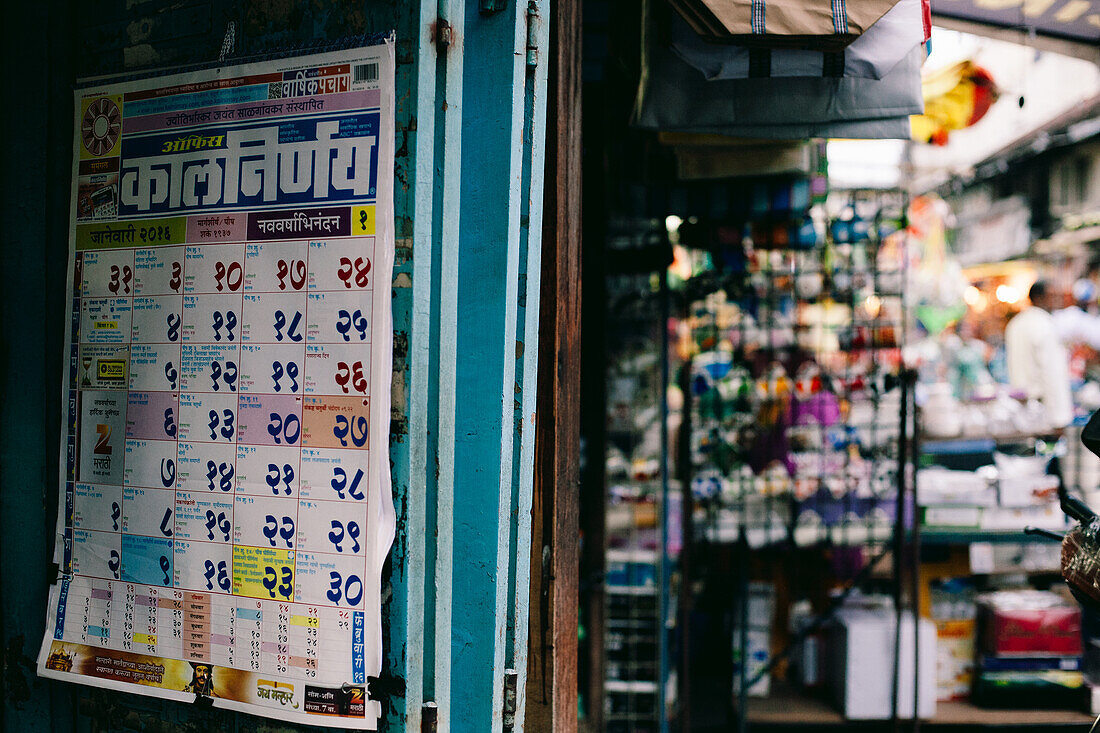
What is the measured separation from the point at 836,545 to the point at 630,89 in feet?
8.64

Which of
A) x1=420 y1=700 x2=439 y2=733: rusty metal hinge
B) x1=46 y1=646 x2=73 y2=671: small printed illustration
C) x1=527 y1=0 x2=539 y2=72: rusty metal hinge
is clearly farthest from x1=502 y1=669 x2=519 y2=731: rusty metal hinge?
x1=527 y1=0 x2=539 y2=72: rusty metal hinge

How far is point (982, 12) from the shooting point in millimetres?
3113

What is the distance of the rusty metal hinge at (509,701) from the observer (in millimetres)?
1593

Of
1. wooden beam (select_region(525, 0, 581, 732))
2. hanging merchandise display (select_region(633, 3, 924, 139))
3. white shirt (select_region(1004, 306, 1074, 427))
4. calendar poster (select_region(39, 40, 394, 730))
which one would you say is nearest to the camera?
calendar poster (select_region(39, 40, 394, 730))

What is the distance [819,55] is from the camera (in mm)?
2262

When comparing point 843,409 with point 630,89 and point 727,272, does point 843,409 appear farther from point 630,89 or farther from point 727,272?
point 630,89

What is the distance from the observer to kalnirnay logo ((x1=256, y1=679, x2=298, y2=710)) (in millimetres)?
1498

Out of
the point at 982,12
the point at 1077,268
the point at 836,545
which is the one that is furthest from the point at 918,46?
the point at 1077,268

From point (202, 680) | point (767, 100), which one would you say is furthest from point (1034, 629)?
point (202, 680)

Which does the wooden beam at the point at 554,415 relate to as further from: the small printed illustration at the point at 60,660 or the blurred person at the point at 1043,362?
the blurred person at the point at 1043,362

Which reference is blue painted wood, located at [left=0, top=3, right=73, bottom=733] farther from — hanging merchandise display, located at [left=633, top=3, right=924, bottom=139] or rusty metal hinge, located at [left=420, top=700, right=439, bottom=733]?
hanging merchandise display, located at [left=633, top=3, right=924, bottom=139]

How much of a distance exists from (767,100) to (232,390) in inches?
78.1

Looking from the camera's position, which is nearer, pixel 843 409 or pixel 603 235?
pixel 603 235

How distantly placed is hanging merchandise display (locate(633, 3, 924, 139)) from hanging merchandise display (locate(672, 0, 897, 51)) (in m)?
Answer: 0.44
